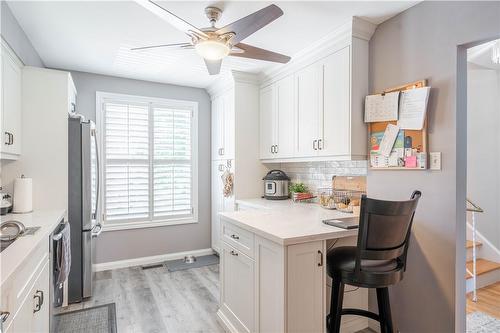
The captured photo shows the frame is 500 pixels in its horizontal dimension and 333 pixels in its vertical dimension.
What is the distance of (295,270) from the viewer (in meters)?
1.69

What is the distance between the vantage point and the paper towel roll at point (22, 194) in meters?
2.43

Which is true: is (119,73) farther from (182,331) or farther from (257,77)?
(182,331)

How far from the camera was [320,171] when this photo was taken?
3.17 m

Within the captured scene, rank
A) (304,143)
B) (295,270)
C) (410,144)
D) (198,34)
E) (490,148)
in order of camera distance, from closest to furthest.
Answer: (295,270)
(198,34)
(410,144)
(304,143)
(490,148)

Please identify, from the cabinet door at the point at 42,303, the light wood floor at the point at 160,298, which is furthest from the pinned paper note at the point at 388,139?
the cabinet door at the point at 42,303

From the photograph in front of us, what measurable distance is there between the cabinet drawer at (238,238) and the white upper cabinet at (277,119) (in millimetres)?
1191

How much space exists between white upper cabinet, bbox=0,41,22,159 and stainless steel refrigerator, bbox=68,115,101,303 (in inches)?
15.7

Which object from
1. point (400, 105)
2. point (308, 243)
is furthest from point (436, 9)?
point (308, 243)

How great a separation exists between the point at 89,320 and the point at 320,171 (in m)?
2.63

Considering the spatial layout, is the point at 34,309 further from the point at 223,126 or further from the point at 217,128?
the point at 217,128

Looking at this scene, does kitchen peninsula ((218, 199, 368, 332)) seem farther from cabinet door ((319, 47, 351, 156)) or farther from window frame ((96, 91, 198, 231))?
window frame ((96, 91, 198, 231))

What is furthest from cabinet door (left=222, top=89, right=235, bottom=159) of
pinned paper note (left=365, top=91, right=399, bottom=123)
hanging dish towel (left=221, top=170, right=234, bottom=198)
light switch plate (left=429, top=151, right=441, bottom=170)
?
light switch plate (left=429, top=151, right=441, bottom=170)

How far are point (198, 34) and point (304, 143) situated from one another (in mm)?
1540

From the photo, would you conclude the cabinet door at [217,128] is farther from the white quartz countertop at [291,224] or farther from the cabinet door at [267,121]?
the white quartz countertop at [291,224]
